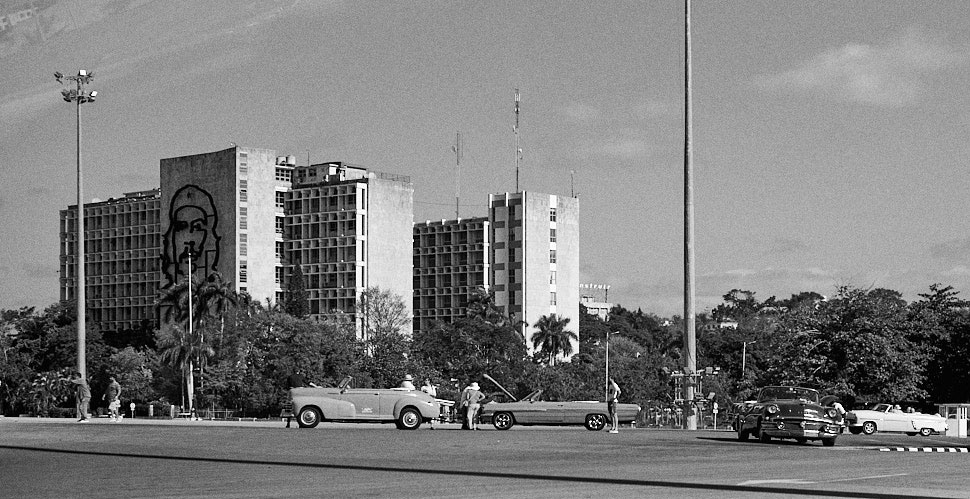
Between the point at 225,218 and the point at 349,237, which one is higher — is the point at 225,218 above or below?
above

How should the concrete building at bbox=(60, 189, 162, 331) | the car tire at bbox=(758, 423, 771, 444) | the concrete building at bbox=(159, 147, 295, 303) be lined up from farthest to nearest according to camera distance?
the concrete building at bbox=(60, 189, 162, 331) < the concrete building at bbox=(159, 147, 295, 303) < the car tire at bbox=(758, 423, 771, 444)

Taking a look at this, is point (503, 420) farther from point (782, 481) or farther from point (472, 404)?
point (782, 481)

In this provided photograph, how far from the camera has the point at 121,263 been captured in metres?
196

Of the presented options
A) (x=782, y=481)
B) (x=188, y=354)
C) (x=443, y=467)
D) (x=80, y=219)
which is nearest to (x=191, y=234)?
(x=188, y=354)

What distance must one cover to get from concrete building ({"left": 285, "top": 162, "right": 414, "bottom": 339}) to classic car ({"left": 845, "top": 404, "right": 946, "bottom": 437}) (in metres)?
121

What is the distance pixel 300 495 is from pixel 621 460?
9365 millimetres

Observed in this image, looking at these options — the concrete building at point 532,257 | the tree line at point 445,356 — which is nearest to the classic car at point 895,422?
the tree line at point 445,356

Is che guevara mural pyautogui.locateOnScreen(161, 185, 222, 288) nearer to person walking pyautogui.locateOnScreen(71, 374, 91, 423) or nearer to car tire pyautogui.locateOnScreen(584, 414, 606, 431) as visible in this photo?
person walking pyautogui.locateOnScreen(71, 374, 91, 423)

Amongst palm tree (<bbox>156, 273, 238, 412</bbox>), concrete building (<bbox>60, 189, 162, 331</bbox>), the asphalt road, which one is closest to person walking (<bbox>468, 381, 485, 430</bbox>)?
the asphalt road

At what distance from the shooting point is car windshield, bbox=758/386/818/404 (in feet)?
121

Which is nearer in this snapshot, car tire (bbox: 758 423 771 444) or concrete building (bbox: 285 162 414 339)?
car tire (bbox: 758 423 771 444)

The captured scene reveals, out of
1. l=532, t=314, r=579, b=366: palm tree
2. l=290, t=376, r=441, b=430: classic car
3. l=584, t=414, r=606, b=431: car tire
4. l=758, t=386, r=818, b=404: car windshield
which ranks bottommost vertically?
l=532, t=314, r=579, b=366: palm tree

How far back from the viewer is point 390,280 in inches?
7032

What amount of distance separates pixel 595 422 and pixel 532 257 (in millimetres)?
147005
